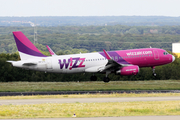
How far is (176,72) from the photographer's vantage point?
75.1 metres

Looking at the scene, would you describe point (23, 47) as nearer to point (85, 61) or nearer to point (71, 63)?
point (71, 63)

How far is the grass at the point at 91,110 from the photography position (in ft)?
81.8

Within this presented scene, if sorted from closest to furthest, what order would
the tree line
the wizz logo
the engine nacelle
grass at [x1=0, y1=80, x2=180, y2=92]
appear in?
grass at [x1=0, y1=80, x2=180, y2=92], the engine nacelle, the wizz logo, the tree line

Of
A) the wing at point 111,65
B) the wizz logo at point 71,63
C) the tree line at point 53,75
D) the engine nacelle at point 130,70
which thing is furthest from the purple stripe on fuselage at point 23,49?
the tree line at point 53,75

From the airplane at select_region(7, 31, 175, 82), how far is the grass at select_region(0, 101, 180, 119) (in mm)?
21372

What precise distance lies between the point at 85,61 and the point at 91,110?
86.2 feet

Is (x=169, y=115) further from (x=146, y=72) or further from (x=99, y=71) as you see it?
(x=146, y=72)

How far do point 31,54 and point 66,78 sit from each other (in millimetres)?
23179

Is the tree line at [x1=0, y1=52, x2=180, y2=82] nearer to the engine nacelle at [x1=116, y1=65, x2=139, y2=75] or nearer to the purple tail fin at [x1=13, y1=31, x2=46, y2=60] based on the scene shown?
the purple tail fin at [x1=13, y1=31, x2=46, y2=60]

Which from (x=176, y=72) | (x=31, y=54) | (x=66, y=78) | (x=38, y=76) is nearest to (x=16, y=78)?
(x=38, y=76)

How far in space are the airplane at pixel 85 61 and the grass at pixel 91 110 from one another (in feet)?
70.1

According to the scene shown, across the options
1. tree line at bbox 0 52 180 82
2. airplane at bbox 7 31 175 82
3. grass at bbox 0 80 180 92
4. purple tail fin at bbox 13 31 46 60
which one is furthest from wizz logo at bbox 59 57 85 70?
tree line at bbox 0 52 180 82

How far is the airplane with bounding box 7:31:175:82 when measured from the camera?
169 feet

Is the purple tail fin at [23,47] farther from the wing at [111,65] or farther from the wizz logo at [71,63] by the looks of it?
the wing at [111,65]
